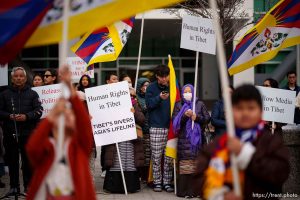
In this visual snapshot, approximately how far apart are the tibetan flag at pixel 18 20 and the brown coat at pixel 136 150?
5.09 m

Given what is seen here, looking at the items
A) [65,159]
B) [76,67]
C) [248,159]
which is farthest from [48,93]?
[76,67]

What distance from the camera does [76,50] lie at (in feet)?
31.6

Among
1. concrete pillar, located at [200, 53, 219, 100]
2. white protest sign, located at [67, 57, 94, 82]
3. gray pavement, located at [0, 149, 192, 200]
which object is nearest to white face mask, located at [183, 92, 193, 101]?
gray pavement, located at [0, 149, 192, 200]

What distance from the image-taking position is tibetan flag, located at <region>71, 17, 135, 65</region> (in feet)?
31.5

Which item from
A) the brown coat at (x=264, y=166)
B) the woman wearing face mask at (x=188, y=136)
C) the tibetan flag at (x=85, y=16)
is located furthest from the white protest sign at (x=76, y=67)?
the brown coat at (x=264, y=166)

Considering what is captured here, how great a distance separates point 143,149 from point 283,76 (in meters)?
18.3

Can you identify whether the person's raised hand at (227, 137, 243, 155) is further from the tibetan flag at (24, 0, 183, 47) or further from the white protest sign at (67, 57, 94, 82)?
the white protest sign at (67, 57, 94, 82)

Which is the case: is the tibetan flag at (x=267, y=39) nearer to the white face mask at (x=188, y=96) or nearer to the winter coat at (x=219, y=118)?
the winter coat at (x=219, y=118)

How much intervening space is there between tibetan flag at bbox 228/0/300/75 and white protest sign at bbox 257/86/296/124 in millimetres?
759

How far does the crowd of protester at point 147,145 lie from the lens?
356cm

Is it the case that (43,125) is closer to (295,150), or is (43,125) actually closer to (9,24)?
(9,24)

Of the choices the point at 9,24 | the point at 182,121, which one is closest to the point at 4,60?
the point at 9,24

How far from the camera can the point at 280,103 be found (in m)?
8.34

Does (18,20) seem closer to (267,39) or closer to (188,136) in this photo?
(267,39)
